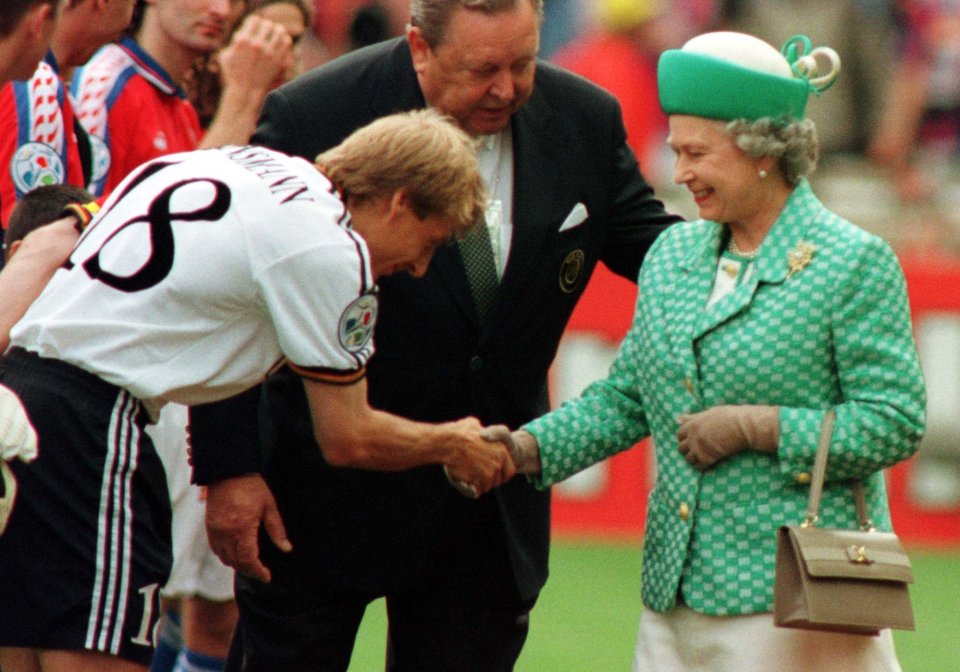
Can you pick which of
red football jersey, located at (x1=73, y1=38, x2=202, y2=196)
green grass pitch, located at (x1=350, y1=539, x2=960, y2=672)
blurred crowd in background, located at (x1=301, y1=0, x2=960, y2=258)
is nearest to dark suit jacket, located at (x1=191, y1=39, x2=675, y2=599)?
red football jersey, located at (x1=73, y1=38, x2=202, y2=196)

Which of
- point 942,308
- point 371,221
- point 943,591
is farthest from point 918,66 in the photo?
point 371,221

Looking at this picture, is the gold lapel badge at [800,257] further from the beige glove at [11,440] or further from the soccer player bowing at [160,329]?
the beige glove at [11,440]

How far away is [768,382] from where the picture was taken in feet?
13.6

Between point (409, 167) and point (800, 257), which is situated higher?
point (409, 167)

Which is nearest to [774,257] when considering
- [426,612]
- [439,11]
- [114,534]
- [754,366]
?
[754,366]

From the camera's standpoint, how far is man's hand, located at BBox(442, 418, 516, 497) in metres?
4.39

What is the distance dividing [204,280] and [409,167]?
496 mm

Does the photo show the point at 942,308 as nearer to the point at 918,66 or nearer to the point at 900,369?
the point at 918,66

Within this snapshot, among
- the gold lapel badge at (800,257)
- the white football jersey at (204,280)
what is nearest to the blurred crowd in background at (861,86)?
the gold lapel badge at (800,257)

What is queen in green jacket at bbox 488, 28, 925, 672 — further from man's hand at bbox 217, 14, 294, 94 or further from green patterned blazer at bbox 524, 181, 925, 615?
man's hand at bbox 217, 14, 294, 94

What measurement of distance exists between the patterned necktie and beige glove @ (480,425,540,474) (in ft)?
1.08

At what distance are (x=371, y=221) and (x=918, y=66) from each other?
317 inches

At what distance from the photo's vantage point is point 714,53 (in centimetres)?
425

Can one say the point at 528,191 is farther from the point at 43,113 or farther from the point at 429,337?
the point at 43,113
